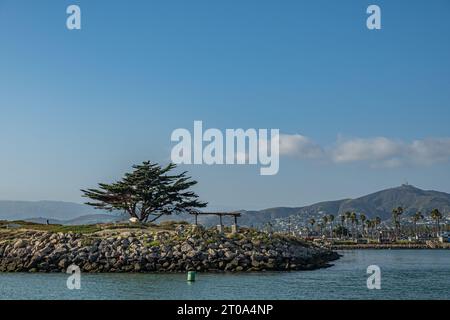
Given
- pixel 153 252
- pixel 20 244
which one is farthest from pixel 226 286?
pixel 20 244

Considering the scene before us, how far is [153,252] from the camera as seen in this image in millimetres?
49844

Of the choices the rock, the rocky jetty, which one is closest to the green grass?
the rocky jetty

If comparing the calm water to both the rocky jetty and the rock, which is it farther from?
the rock

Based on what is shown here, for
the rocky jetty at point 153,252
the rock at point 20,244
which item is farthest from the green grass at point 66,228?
the rock at point 20,244

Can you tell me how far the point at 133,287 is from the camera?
37562 millimetres

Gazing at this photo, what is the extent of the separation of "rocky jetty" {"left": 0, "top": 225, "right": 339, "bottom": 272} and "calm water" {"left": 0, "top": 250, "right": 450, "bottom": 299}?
2967mm

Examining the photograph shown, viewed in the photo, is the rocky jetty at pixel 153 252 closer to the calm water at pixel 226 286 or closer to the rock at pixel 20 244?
the rock at pixel 20 244

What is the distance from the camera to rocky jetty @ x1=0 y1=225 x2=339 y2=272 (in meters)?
48.9

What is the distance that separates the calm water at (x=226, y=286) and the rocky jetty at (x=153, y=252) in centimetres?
297

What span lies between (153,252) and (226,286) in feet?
44.5
